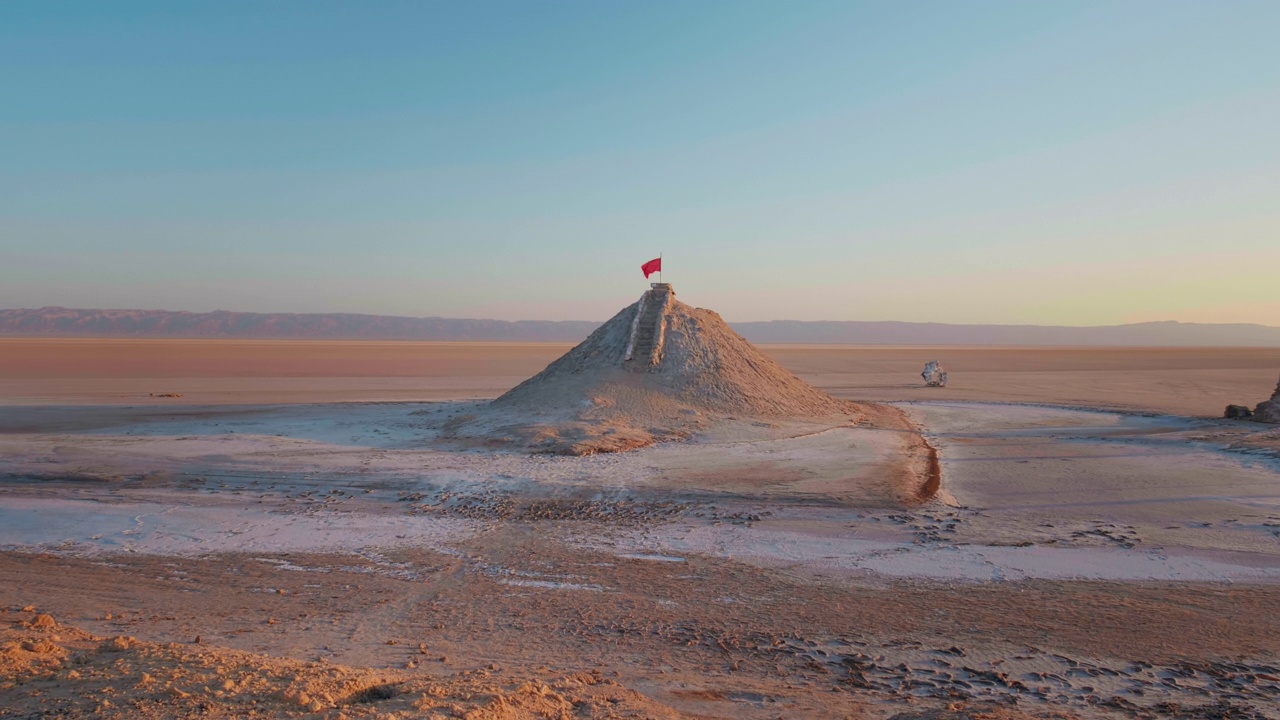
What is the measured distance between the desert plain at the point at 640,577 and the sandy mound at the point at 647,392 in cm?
98

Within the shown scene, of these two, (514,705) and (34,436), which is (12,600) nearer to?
(514,705)

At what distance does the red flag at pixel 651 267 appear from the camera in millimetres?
23031

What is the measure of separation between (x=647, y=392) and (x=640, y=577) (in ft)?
36.1

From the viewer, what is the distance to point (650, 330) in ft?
70.9

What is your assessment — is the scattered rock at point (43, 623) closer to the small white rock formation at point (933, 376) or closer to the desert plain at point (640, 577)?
the desert plain at point (640, 577)

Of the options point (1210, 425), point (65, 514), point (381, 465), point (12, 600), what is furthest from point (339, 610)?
point (1210, 425)

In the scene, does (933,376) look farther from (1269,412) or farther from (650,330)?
(650,330)

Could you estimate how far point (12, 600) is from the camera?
7.10 metres

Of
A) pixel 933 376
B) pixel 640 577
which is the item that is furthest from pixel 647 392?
pixel 933 376

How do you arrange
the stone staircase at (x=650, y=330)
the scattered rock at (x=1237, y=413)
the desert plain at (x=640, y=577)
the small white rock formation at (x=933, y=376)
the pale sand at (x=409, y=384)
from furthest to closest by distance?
the small white rock formation at (x=933, y=376) → the pale sand at (x=409, y=384) → the scattered rock at (x=1237, y=413) → the stone staircase at (x=650, y=330) → the desert plain at (x=640, y=577)

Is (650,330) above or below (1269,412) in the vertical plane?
above

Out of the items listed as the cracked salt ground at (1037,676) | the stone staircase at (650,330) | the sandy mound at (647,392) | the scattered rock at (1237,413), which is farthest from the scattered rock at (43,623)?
the scattered rock at (1237,413)

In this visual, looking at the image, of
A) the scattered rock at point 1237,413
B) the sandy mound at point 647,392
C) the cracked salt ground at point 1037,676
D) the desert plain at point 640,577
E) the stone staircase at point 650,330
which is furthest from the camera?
the scattered rock at point 1237,413

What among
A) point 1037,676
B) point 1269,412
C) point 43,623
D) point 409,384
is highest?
point 1269,412
